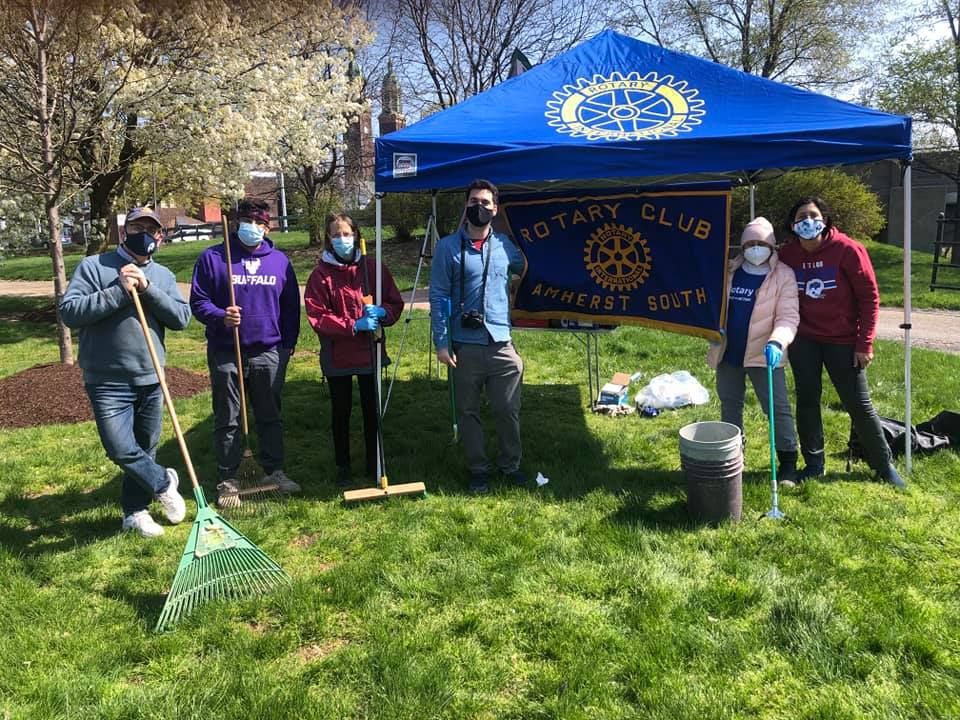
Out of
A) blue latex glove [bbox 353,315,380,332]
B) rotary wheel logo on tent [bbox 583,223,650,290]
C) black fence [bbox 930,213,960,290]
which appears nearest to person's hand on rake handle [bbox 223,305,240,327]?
blue latex glove [bbox 353,315,380,332]

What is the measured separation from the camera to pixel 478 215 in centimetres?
432

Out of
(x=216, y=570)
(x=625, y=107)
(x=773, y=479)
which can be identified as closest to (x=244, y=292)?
(x=216, y=570)

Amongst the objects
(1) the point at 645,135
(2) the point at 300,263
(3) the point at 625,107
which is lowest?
(2) the point at 300,263

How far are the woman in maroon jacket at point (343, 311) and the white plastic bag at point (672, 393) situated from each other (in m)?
2.85

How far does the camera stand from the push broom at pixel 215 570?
10.7 ft

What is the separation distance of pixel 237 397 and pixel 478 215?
197 centimetres

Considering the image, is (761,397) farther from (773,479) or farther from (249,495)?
(249,495)

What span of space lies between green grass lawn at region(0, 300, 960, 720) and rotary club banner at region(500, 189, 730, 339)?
3.92ft

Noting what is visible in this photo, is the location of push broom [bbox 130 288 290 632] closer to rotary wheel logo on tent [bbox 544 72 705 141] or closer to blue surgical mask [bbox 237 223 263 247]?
blue surgical mask [bbox 237 223 263 247]

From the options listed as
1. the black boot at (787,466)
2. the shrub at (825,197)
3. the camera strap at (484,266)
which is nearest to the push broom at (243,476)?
the camera strap at (484,266)

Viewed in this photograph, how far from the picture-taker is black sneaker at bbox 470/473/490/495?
462cm

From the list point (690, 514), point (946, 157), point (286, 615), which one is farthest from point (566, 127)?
point (946, 157)

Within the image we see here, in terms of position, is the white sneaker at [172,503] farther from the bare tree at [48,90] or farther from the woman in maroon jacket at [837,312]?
the bare tree at [48,90]

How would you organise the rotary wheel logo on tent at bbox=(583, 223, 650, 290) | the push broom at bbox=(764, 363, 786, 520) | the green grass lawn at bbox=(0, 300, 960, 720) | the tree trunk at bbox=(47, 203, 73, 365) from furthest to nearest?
1. the tree trunk at bbox=(47, 203, 73, 365)
2. the rotary wheel logo on tent at bbox=(583, 223, 650, 290)
3. the push broom at bbox=(764, 363, 786, 520)
4. the green grass lawn at bbox=(0, 300, 960, 720)
